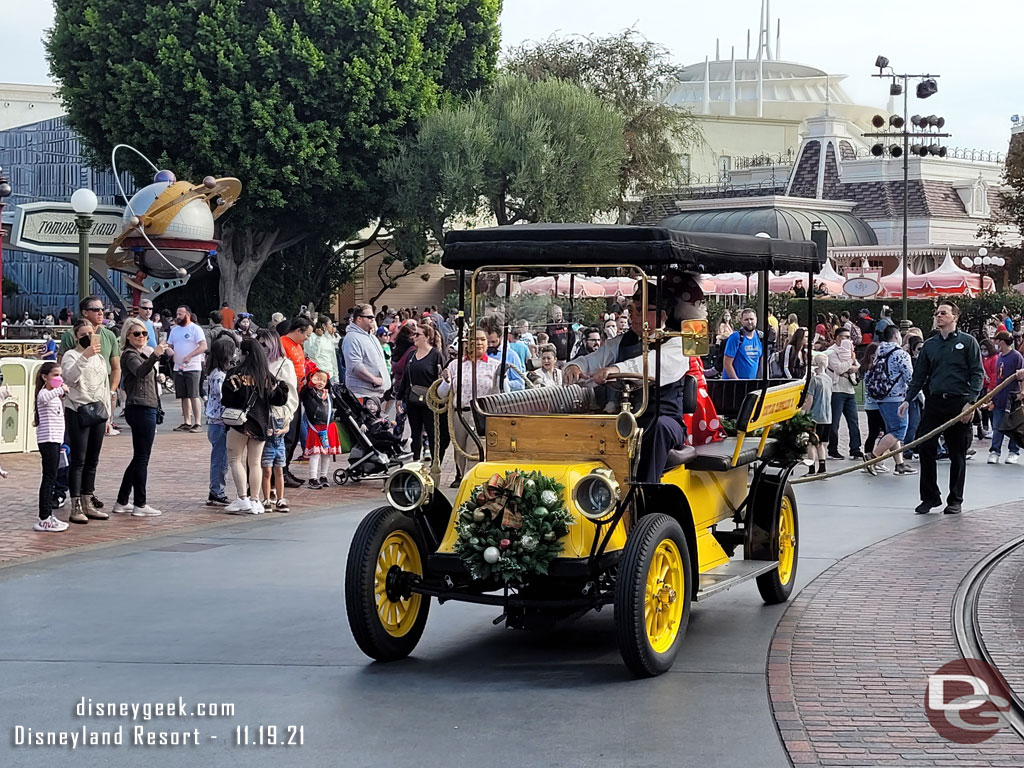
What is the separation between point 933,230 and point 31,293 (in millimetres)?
34842

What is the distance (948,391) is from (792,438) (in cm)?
456

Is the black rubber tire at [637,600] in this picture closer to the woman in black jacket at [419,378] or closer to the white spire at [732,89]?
the woman in black jacket at [419,378]

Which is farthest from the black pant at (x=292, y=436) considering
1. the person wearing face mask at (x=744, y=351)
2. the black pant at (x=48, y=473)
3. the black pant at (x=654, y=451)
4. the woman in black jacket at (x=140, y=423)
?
the black pant at (x=654, y=451)

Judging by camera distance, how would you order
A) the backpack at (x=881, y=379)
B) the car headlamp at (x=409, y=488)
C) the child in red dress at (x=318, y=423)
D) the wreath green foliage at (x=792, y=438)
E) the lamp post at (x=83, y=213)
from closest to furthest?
1. the car headlamp at (x=409, y=488)
2. the wreath green foliage at (x=792, y=438)
3. the child in red dress at (x=318, y=423)
4. the backpack at (x=881, y=379)
5. the lamp post at (x=83, y=213)

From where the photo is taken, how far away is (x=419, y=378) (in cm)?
1497

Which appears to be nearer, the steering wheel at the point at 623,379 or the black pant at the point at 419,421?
the steering wheel at the point at 623,379

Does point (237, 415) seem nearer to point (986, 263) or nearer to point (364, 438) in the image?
point (364, 438)

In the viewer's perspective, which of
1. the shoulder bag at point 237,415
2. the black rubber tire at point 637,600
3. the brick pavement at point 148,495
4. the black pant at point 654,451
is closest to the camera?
the black rubber tire at point 637,600

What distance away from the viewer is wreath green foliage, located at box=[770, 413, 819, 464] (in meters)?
9.29

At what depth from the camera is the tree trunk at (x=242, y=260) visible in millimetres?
42438

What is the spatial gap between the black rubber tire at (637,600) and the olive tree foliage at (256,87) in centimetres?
3217

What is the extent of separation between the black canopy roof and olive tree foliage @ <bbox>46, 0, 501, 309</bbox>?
3095 cm

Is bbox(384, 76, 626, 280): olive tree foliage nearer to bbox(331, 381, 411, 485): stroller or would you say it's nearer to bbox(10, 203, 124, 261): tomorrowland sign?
bbox(10, 203, 124, 261): tomorrowland sign

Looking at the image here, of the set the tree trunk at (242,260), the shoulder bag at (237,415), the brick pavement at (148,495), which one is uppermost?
the tree trunk at (242,260)
